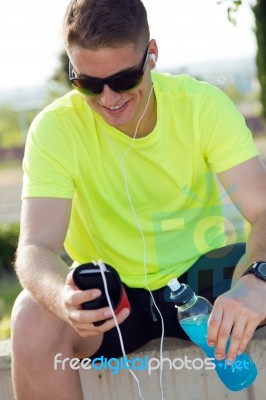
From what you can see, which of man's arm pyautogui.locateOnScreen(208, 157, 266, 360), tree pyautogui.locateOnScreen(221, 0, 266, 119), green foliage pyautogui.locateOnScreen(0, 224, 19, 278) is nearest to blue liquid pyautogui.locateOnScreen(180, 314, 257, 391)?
man's arm pyautogui.locateOnScreen(208, 157, 266, 360)

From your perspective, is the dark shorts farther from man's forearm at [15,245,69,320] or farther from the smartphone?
the smartphone

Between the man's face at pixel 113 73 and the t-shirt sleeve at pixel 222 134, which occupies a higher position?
the man's face at pixel 113 73

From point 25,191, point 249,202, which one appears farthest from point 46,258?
point 249,202

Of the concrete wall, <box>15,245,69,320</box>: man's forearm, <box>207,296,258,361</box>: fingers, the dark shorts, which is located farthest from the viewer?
the concrete wall

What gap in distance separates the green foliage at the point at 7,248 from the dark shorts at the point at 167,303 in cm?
567

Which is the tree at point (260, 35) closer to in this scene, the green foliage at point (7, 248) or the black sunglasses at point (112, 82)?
the green foliage at point (7, 248)

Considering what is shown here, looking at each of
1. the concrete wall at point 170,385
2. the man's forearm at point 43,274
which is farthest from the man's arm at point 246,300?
the concrete wall at point 170,385

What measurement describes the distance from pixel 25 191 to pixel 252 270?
97 centimetres

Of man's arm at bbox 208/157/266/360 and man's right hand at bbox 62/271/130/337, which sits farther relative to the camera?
man's arm at bbox 208/157/266/360

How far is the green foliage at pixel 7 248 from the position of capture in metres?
9.14

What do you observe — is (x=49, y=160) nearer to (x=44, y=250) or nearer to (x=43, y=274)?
(x=44, y=250)

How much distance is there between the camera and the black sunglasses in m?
3.23

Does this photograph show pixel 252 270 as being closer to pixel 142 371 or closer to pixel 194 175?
pixel 194 175

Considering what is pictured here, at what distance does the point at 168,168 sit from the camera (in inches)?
139
